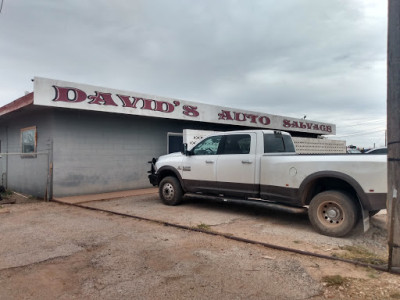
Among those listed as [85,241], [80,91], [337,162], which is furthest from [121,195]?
[337,162]

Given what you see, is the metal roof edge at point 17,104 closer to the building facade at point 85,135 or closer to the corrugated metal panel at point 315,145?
the building facade at point 85,135

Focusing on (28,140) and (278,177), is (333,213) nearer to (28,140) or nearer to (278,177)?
(278,177)

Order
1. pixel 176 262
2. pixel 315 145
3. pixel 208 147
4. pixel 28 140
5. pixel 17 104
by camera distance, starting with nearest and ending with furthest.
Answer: pixel 176 262 → pixel 208 147 → pixel 17 104 → pixel 28 140 → pixel 315 145

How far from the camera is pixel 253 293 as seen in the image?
3.54 m

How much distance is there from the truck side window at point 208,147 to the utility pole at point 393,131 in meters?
4.47

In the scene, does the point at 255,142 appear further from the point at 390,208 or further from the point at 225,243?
the point at 390,208

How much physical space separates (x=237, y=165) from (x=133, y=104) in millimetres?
5649

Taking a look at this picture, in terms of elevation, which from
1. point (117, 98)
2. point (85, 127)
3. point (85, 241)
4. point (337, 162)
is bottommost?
point (85, 241)

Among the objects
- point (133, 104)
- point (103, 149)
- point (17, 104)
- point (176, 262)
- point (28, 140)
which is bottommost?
point (176, 262)

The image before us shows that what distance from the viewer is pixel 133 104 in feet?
37.6

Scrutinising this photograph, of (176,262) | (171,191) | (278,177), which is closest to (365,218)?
(278,177)

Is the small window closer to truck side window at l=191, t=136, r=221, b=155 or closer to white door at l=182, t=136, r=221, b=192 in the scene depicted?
white door at l=182, t=136, r=221, b=192

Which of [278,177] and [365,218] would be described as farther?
[278,177]

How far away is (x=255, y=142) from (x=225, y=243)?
2.76m
